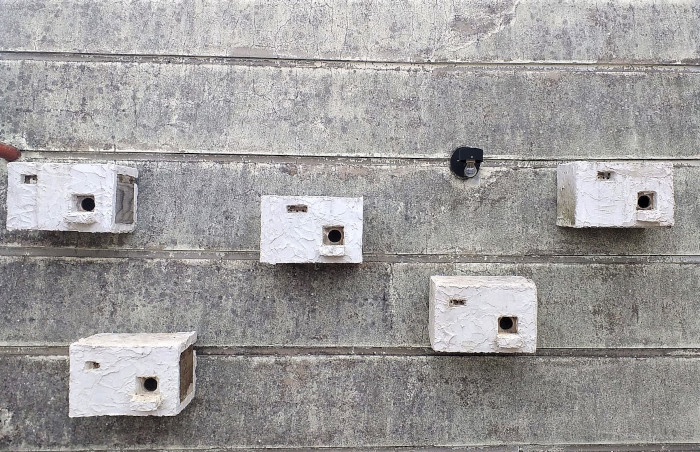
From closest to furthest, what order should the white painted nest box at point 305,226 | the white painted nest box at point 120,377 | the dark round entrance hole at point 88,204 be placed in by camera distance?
the white painted nest box at point 120,377
the white painted nest box at point 305,226
the dark round entrance hole at point 88,204

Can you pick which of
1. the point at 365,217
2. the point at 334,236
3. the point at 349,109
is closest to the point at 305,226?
the point at 334,236

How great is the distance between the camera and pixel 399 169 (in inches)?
107

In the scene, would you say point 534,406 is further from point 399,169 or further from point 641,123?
point 641,123

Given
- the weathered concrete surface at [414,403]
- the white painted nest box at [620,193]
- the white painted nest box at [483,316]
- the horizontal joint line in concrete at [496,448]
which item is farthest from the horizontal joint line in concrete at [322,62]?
the horizontal joint line in concrete at [496,448]

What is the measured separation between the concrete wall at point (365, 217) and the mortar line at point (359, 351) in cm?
2

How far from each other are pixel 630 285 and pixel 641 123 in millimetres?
1023

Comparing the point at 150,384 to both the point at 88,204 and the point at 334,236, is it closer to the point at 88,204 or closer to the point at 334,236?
the point at 88,204

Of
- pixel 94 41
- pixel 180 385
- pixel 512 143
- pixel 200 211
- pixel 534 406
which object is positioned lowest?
pixel 534 406

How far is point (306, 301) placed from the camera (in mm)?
2672

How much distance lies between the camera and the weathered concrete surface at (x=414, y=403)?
2.64 metres

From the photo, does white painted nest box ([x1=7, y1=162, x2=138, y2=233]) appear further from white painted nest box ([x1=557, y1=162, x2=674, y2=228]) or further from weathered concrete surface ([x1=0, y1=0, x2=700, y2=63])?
white painted nest box ([x1=557, y1=162, x2=674, y2=228])

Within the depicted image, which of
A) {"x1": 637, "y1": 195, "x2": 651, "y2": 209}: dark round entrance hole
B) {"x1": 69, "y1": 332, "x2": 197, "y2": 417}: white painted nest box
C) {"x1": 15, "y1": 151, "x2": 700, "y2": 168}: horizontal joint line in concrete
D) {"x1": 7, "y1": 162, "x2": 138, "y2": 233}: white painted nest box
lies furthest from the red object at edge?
{"x1": 637, "y1": 195, "x2": 651, "y2": 209}: dark round entrance hole

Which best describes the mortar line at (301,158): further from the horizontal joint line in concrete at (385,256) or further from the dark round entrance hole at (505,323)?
the dark round entrance hole at (505,323)

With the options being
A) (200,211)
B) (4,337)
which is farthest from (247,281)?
(4,337)
